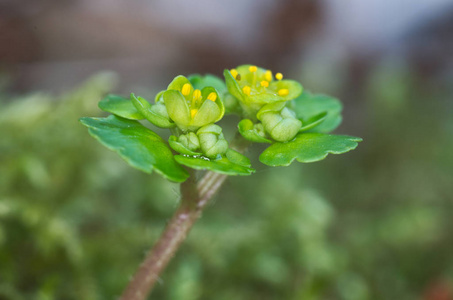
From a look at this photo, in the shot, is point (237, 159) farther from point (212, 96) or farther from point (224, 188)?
point (224, 188)

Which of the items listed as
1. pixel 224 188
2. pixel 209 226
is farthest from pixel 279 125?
pixel 224 188

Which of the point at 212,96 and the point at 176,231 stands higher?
the point at 212,96

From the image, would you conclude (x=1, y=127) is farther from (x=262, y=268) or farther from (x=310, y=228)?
(x=310, y=228)

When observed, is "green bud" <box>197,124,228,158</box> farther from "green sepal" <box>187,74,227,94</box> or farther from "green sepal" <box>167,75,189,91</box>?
"green sepal" <box>187,74,227,94</box>

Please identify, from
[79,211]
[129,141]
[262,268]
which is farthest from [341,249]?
[129,141]

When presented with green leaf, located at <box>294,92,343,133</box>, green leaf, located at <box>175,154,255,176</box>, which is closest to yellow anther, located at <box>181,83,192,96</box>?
green leaf, located at <box>175,154,255,176</box>
